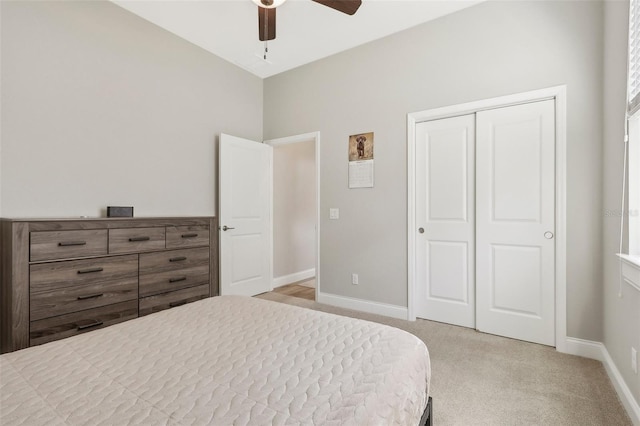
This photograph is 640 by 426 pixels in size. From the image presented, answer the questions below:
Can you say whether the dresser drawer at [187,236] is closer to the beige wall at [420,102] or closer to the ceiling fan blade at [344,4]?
the beige wall at [420,102]

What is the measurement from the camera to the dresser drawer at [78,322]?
2072 mm

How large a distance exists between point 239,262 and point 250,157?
1.31 metres

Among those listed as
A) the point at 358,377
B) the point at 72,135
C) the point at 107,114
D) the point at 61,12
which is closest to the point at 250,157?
the point at 107,114

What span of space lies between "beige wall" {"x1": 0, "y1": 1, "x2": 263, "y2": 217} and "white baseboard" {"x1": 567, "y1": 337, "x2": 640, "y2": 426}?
3680 mm

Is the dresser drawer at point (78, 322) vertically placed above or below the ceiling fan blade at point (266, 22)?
below

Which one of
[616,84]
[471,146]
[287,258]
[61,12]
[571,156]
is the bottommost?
[287,258]

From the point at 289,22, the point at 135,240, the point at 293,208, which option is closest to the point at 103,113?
the point at 135,240

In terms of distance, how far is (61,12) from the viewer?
2.56 metres

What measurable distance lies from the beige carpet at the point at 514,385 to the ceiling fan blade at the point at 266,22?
108 inches

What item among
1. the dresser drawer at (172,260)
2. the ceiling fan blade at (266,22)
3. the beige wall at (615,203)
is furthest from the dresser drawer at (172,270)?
the beige wall at (615,203)

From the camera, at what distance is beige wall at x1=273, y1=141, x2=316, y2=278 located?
4.66m

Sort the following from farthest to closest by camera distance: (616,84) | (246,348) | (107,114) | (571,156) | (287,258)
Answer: (287,258), (107,114), (571,156), (616,84), (246,348)

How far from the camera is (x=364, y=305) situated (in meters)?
3.48

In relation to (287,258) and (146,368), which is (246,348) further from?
(287,258)
